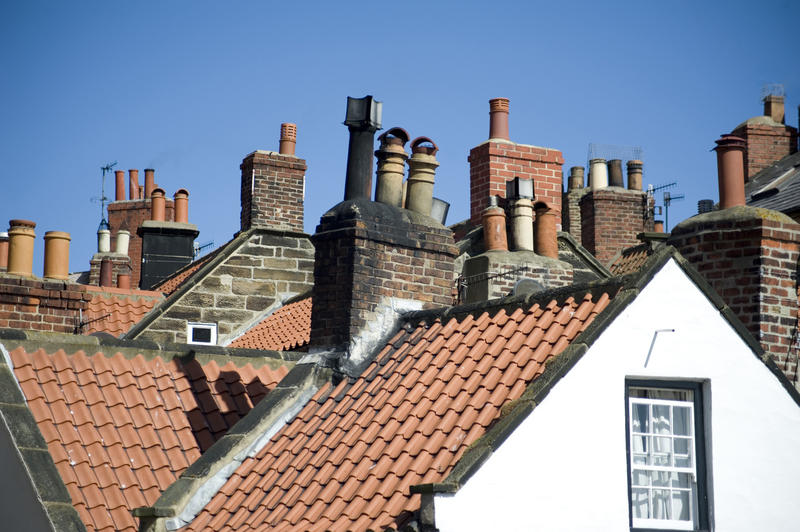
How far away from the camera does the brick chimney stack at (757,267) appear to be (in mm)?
11750

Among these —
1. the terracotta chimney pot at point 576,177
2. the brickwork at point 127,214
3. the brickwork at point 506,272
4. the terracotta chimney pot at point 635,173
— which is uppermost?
the brickwork at point 127,214

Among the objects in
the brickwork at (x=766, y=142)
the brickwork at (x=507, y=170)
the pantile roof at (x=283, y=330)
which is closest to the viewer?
the pantile roof at (x=283, y=330)

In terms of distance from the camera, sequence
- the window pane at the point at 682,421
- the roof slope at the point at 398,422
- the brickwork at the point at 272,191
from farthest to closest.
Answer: the brickwork at the point at 272,191
the window pane at the point at 682,421
the roof slope at the point at 398,422

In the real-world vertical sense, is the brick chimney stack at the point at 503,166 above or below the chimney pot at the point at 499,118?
below

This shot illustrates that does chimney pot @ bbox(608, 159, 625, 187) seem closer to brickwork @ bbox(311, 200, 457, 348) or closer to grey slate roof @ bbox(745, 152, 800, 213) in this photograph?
grey slate roof @ bbox(745, 152, 800, 213)

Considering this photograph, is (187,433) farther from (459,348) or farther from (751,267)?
(751,267)

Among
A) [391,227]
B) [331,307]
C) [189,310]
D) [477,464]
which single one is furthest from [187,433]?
[189,310]

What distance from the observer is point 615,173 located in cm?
3156

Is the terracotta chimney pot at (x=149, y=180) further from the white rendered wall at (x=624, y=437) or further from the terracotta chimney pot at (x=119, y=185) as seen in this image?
the white rendered wall at (x=624, y=437)

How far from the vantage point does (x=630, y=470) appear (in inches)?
365

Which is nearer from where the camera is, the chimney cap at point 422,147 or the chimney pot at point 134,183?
the chimney cap at point 422,147

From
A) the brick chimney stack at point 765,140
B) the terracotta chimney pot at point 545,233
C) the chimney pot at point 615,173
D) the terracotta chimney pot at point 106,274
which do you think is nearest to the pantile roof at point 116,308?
the terracotta chimney pot at point 545,233

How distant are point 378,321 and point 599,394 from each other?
11.4 feet

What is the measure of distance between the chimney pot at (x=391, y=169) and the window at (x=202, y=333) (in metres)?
8.90
